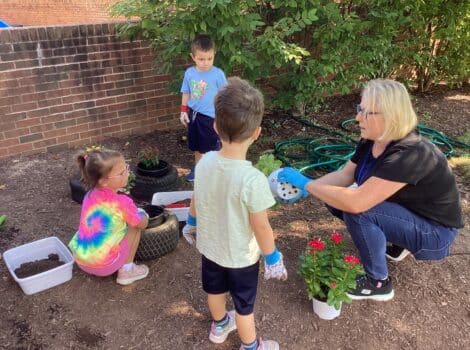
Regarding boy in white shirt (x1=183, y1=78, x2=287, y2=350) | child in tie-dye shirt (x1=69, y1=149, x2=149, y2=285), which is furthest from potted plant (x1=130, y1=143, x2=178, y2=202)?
boy in white shirt (x1=183, y1=78, x2=287, y2=350)

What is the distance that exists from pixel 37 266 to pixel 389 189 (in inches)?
95.3

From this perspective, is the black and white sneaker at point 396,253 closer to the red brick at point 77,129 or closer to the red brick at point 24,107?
the red brick at point 77,129

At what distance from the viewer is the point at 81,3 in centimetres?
1564

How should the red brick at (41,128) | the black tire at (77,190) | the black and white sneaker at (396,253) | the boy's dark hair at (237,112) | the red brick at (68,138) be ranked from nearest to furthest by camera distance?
the boy's dark hair at (237,112) < the black and white sneaker at (396,253) < the black tire at (77,190) < the red brick at (41,128) < the red brick at (68,138)

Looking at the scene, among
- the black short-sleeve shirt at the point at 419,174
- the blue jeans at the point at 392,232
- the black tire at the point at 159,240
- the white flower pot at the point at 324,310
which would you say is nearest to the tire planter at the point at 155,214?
the black tire at the point at 159,240

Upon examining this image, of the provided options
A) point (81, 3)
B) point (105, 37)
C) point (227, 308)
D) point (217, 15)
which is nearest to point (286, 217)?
point (227, 308)

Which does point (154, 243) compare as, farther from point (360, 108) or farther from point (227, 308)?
point (360, 108)

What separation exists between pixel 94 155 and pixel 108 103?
286 cm

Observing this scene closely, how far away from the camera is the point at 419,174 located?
2.49 meters

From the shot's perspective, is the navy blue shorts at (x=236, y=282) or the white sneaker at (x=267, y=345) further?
the white sneaker at (x=267, y=345)

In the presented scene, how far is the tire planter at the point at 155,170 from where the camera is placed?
4.07 m

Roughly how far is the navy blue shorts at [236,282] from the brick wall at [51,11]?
15.1 meters

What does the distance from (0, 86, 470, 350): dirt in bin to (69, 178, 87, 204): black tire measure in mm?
226

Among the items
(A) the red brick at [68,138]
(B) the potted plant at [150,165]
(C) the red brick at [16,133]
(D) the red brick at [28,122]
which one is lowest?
(A) the red brick at [68,138]
